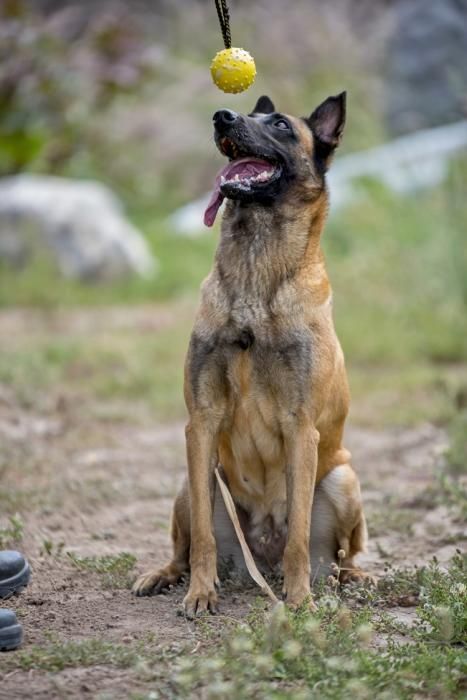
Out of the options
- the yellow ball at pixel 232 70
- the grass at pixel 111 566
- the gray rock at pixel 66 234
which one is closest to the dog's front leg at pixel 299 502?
the grass at pixel 111 566

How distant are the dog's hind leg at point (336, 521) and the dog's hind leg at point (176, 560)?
0.51 m

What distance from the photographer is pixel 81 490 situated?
5.73m

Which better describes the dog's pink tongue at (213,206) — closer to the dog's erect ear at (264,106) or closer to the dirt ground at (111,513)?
the dog's erect ear at (264,106)

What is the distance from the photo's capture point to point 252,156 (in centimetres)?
416

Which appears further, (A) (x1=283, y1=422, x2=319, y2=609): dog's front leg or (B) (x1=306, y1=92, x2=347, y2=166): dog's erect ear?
(B) (x1=306, y1=92, x2=347, y2=166): dog's erect ear

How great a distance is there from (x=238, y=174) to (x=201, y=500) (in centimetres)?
124

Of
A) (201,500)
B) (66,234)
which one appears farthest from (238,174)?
(66,234)

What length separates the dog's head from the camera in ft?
13.3

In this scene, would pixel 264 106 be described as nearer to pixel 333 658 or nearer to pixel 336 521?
pixel 336 521

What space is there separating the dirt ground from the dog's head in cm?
147

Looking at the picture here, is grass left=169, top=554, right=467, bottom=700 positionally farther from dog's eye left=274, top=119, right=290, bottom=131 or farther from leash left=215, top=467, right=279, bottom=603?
dog's eye left=274, top=119, right=290, bottom=131

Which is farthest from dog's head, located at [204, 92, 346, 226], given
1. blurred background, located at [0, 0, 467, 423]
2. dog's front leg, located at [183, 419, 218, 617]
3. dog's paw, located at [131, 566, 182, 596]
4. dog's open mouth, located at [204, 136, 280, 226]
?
blurred background, located at [0, 0, 467, 423]

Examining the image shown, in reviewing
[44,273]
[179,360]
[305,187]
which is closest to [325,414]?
[305,187]

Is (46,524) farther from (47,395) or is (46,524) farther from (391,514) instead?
(47,395)
